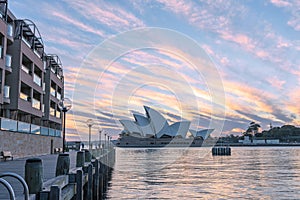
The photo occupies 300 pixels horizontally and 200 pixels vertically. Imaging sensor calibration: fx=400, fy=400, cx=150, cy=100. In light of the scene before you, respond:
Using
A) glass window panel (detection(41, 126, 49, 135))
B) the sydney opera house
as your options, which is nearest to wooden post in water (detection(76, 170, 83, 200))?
glass window panel (detection(41, 126, 49, 135))

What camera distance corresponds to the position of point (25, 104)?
3622 cm

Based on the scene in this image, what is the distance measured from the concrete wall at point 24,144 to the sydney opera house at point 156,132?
86163 mm

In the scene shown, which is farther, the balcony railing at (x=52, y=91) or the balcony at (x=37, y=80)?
the balcony railing at (x=52, y=91)

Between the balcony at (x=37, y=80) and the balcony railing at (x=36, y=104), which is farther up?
the balcony at (x=37, y=80)

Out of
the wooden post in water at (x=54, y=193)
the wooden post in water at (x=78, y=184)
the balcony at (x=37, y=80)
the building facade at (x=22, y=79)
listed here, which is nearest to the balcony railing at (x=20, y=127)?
the building facade at (x=22, y=79)

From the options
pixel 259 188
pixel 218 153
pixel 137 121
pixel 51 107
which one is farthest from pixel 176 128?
pixel 259 188

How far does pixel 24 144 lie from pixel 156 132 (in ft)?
405

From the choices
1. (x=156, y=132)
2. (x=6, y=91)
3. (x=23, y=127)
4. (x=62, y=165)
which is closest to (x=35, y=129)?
(x=23, y=127)

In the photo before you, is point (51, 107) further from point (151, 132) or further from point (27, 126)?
point (151, 132)

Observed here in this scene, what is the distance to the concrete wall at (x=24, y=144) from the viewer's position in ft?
92.7

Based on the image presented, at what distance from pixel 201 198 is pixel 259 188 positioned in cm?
584

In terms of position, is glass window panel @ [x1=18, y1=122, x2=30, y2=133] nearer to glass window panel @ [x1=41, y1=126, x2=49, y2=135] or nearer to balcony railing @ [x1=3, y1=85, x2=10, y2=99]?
balcony railing @ [x1=3, y1=85, x2=10, y2=99]

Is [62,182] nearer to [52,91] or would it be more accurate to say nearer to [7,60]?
[7,60]

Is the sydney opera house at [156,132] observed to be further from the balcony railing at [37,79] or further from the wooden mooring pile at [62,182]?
the wooden mooring pile at [62,182]
